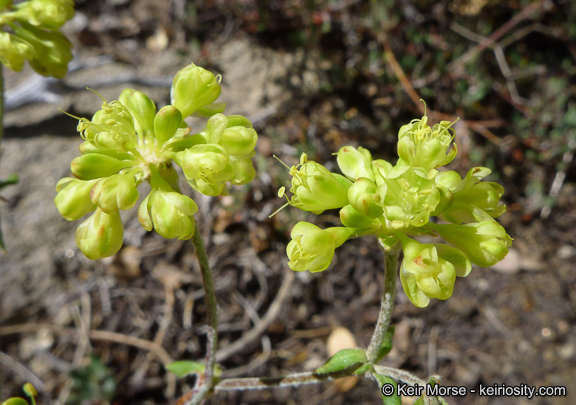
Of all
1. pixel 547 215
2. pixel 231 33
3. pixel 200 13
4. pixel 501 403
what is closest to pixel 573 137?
pixel 547 215

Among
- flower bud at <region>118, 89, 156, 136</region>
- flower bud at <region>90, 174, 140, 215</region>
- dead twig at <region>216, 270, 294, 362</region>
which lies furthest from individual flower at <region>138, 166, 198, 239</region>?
dead twig at <region>216, 270, 294, 362</region>

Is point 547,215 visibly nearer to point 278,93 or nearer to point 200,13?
point 278,93

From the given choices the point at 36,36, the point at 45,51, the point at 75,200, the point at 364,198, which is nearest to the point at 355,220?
the point at 364,198

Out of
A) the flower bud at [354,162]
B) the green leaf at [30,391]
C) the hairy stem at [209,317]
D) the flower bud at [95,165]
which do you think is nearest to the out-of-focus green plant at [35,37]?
the green leaf at [30,391]

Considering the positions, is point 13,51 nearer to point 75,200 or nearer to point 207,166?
point 75,200

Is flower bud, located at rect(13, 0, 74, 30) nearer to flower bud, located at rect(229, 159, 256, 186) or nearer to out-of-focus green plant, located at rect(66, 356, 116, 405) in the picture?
flower bud, located at rect(229, 159, 256, 186)

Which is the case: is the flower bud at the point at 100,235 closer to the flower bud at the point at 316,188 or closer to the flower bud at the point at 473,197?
the flower bud at the point at 316,188
